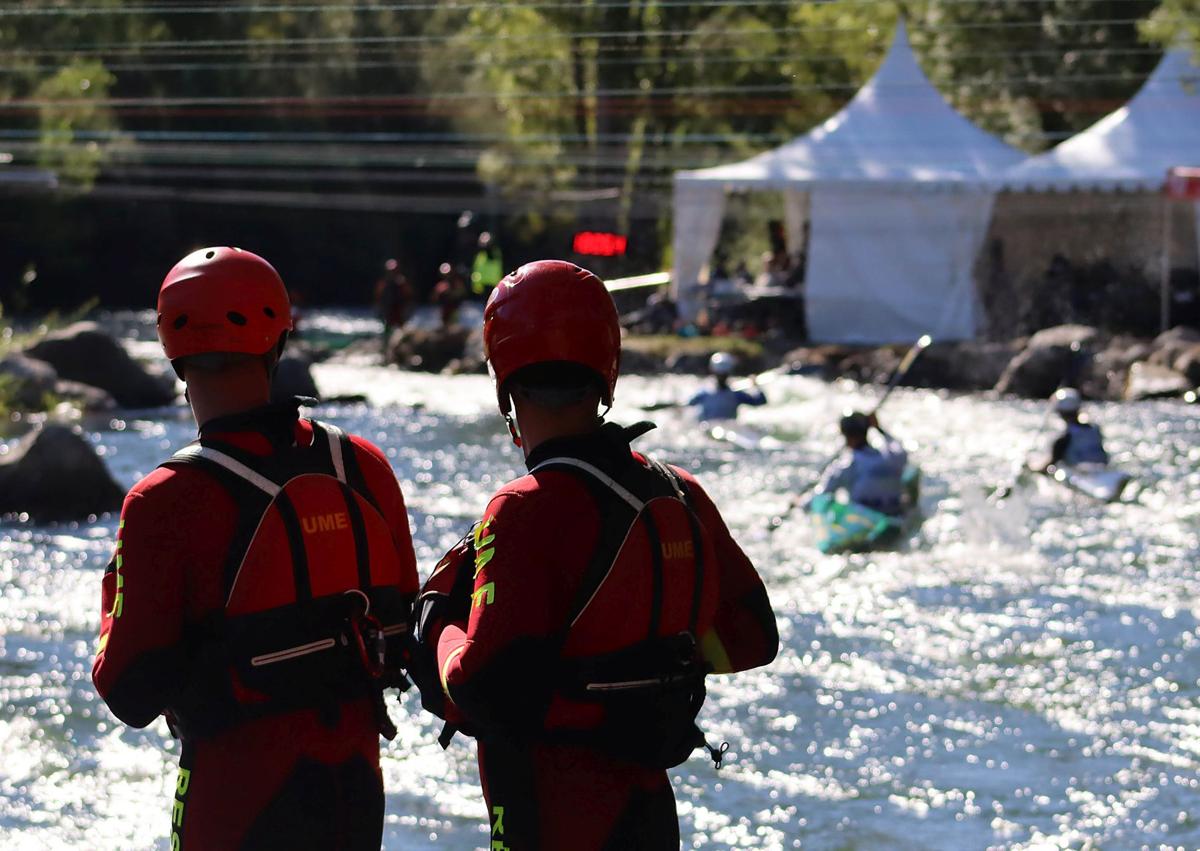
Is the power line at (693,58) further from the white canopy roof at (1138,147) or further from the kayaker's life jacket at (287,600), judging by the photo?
the kayaker's life jacket at (287,600)

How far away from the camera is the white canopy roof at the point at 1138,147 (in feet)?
73.6

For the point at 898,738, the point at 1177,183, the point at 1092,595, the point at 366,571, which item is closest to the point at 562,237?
the point at 1177,183

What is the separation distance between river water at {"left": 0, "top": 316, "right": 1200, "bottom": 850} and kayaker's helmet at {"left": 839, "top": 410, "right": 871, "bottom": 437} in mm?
825

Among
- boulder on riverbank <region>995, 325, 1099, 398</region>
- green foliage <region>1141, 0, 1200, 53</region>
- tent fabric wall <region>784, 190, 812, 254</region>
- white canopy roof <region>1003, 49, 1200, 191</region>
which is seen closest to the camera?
boulder on riverbank <region>995, 325, 1099, 398</region>

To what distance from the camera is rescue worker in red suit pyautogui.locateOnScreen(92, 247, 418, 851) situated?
2654 millimetres

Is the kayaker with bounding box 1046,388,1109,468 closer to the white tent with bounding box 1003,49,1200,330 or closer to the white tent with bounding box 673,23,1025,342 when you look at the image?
the white tent with bounding box 1003,49,1200,330

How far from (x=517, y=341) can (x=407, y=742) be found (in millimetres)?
4808

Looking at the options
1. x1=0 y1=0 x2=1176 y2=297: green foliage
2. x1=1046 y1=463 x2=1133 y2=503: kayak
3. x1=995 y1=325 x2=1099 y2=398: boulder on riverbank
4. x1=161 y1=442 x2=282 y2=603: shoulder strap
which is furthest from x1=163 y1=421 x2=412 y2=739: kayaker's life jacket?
x1=0 y1=0 x2=1176 y2=297: green foliage

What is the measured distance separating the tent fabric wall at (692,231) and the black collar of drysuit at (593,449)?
918 inches

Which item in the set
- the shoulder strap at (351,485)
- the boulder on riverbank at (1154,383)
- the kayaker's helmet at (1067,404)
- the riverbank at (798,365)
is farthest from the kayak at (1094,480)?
the shoulder strap at (351,485)

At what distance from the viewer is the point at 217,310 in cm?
282

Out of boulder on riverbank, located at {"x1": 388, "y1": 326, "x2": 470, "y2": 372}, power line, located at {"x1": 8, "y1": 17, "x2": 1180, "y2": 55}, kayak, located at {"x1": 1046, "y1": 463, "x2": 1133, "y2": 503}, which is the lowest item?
boulder on riverbank, located at {"x1": 388, "y1": 326, "x2": 470, "y2": 372}

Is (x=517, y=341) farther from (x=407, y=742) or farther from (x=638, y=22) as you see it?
(x=638, y=22)

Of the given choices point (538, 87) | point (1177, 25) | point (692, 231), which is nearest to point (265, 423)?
point (692, 231)
